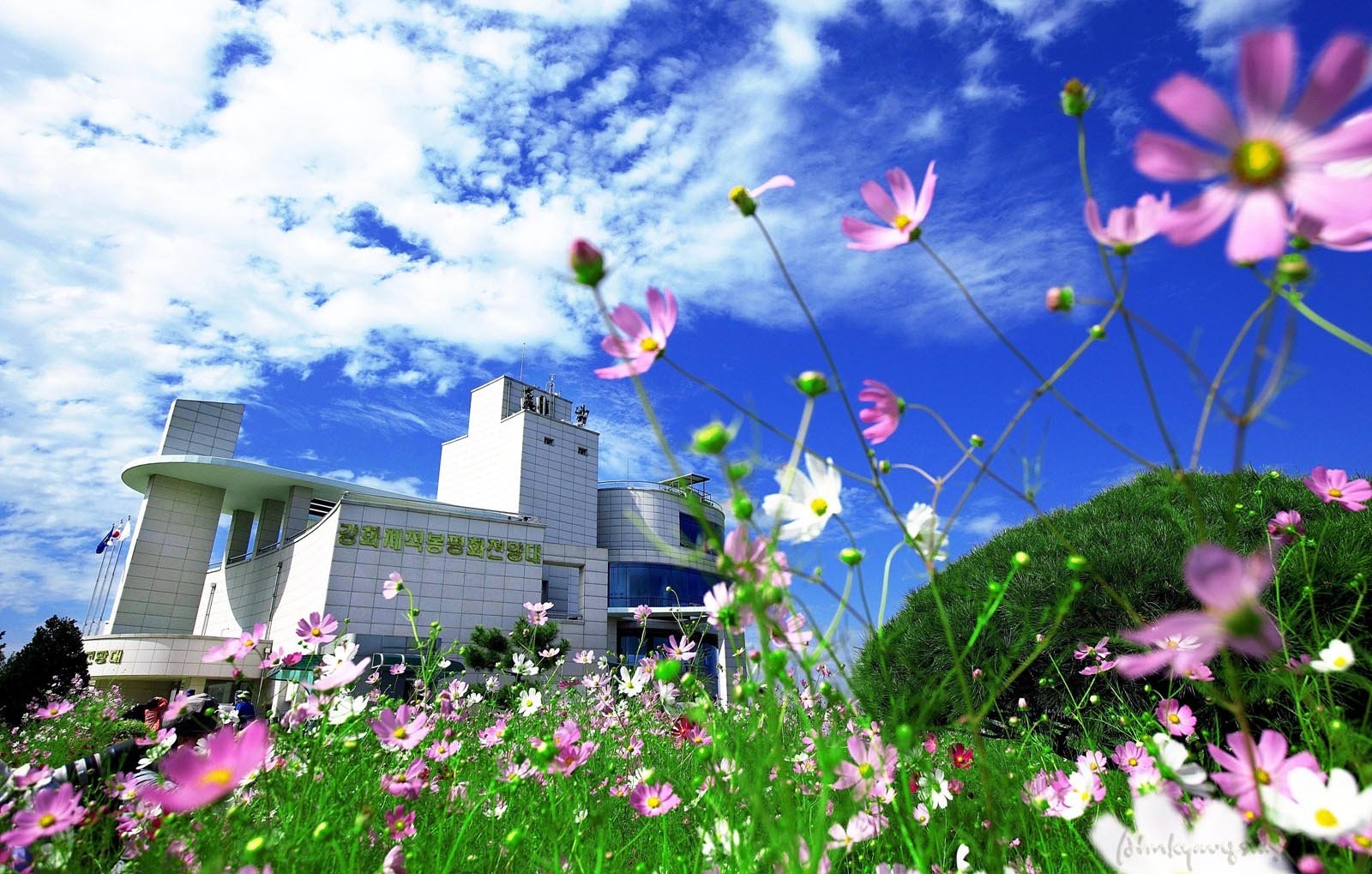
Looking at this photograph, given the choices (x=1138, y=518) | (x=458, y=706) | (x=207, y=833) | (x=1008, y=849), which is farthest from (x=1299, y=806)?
(x=1138, y=518)

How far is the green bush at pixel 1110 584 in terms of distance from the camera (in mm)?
2768

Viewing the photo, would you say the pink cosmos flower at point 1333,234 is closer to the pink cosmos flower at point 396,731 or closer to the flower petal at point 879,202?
the flower petal at point 879,202

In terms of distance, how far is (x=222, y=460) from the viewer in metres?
25.8

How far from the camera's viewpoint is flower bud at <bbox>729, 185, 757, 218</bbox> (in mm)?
793

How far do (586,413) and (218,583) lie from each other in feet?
56.6

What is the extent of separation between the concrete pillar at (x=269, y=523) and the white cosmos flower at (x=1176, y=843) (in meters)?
31.6

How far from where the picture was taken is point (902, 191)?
0.80 m

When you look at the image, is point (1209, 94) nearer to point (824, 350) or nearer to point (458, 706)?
point (824, 350)

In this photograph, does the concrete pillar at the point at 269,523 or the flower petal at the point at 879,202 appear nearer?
the flower petal at the point at 879,202

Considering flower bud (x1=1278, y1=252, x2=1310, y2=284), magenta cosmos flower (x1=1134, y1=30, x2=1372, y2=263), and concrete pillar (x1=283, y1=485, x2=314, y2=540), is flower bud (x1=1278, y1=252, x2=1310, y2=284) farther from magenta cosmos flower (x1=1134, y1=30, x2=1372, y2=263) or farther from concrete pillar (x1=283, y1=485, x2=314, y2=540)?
concrete pillar (x1=283, y1=485, x2=314, y2=540)

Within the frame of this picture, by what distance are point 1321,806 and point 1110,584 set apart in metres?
2.25

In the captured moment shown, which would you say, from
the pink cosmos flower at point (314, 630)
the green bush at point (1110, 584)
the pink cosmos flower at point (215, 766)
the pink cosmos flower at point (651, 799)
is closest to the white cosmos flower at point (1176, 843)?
the pink cosmos flower at point (215, 766)

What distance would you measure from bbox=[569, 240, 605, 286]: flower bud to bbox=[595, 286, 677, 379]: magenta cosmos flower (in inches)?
3.3

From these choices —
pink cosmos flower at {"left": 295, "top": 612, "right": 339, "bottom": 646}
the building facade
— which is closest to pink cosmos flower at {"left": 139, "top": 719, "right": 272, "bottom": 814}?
pink cosmos flower at {"left": 295, "top": 612, "right": 339, "bottom": 646}
